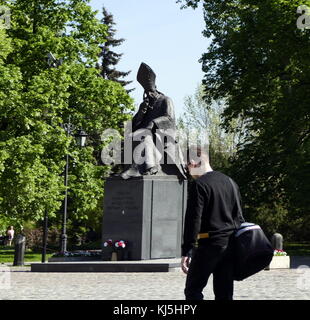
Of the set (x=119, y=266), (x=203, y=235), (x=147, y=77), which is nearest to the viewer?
(x=203, y=235)

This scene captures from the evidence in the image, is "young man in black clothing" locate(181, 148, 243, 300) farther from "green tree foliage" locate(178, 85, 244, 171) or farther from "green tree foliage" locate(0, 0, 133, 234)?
"green tree foliage" locate(178, 85, 244, 171)

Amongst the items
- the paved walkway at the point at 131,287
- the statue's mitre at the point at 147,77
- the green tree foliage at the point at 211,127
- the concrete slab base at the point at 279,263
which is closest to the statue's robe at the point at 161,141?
the statue's mitre at the point at 147,77

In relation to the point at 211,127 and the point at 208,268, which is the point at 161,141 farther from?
the point at 211,127

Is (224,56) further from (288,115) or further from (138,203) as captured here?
(138,203)

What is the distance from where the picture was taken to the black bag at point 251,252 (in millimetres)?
6863

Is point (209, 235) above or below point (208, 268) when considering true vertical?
above

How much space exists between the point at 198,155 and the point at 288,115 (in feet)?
79.9

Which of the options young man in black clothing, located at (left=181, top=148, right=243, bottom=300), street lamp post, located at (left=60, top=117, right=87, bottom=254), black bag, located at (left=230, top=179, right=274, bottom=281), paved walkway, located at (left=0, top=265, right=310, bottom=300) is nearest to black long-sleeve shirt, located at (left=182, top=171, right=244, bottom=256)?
young man in black clothing, located at (left=181, top=148, right=243, bottom=300)

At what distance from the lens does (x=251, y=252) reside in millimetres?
6844

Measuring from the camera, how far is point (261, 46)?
32625 mm

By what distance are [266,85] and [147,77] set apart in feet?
51.9

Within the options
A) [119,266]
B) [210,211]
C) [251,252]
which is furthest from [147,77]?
[251,252]

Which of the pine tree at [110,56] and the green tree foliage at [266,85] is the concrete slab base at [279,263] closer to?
the green tree foliage at [266,85]
